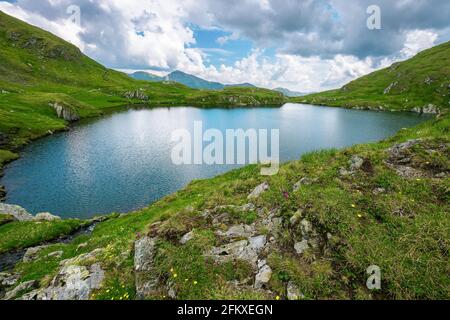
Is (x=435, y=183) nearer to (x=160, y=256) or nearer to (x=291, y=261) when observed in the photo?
(x=291, y=261)

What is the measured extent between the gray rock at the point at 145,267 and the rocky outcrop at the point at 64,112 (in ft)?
427

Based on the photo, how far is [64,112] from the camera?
121438 mm

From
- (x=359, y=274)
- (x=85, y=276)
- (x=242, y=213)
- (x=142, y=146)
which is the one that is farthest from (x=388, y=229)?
(x=142, y=146)

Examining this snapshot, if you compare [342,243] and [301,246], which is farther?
[301,246]

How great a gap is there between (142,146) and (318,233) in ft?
247

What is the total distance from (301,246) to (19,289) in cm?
1928

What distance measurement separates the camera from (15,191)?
46.9 m

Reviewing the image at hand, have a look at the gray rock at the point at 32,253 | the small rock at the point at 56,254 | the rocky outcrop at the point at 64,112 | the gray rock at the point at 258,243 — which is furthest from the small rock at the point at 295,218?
the rocky outcrop at the point at 64,112

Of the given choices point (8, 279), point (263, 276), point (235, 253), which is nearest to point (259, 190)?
point (235, 253)

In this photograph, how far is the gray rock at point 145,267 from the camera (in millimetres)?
11648

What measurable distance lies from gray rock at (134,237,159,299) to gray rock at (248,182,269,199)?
23.5 ft

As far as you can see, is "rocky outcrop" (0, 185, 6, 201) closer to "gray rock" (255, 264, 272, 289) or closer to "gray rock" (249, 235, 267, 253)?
"gray rock" (249, 235, 267, 253)

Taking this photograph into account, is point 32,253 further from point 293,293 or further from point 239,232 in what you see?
point 293,293

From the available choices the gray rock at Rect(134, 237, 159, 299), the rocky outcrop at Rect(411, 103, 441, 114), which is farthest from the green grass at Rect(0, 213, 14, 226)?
the rocky outcrop at Rect(411, 103, 441, 114)
